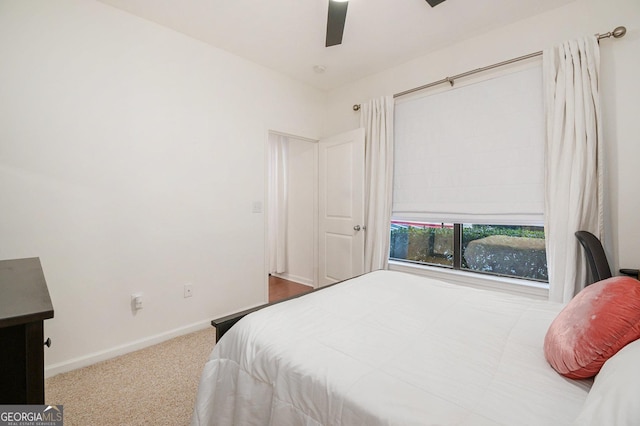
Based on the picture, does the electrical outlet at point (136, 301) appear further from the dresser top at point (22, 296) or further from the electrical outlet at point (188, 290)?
the dresser top at point (22, 296)

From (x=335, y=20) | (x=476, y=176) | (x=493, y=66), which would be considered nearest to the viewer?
(x=335, y=20)

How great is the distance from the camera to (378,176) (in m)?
3.22

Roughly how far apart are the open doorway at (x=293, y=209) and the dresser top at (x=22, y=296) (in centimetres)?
256

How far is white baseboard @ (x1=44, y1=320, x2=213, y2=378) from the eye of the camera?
2.00m

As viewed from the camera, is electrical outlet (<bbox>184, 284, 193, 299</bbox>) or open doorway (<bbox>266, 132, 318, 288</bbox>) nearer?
electrical outlet (<bbox>184, 284, 193, 299</bbox>)

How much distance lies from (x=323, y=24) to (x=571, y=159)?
219 centimetres

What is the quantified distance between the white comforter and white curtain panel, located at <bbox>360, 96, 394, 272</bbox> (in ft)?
5.18

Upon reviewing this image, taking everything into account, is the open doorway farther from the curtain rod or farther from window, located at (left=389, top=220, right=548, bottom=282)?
the curtain rod

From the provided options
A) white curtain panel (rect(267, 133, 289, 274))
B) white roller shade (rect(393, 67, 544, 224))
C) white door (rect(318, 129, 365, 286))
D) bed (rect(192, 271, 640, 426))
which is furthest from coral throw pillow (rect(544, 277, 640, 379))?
white curtain panel (rect(267, 133, 289, 274))

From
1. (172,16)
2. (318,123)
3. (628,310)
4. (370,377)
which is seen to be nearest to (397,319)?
(370,377)

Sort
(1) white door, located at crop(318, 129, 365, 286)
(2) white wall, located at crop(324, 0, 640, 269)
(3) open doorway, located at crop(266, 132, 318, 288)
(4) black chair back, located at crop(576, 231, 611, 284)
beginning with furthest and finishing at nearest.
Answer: (3) open doorway, located at crop(266, 132, 318, 288), (1) white door, located at crop(318, 129, 365, 286), (2) white wall, located at crop(324, 0, 640, 269), (4) black chair back, located at crop(576, 231, 611, 284)

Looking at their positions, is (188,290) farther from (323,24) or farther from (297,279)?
(323,24)

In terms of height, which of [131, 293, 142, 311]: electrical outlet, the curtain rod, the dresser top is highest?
the curtain rod

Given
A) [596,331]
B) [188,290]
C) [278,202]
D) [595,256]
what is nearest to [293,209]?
[278,202]
